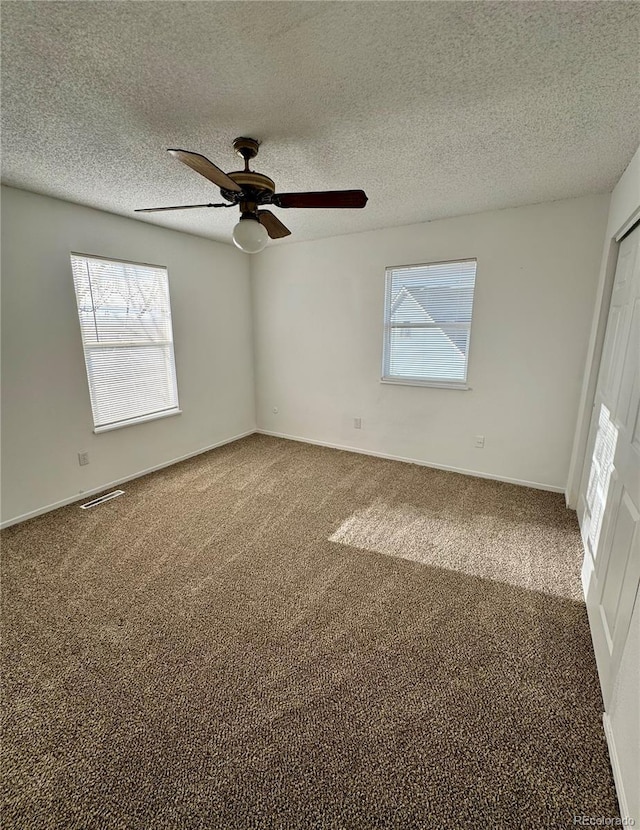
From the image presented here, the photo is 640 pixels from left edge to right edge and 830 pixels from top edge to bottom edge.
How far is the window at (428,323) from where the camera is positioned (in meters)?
3.35

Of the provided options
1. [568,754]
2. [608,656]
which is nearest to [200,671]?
[568,754]

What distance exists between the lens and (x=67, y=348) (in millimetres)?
2893

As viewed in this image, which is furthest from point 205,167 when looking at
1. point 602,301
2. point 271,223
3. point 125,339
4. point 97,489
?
point 97,489

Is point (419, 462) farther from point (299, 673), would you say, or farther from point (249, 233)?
point (249, 233)

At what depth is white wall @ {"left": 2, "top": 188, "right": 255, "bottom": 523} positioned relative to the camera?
2582 millimetres

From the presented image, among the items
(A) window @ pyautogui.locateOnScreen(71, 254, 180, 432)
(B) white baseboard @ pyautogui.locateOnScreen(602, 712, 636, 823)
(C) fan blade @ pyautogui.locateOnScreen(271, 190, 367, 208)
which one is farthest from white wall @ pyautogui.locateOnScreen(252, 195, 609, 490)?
(B) white baseboard @ pyautogui.locateOnScreen(602, 712, 636, 823)

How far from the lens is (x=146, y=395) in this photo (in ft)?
11.8

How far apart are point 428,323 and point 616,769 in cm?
318

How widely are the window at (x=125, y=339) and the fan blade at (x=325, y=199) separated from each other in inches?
80.5

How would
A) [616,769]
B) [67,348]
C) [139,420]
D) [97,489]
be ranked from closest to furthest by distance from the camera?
[616,769] → [67,348] → [97,489] → [139,420]

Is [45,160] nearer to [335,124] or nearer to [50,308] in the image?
[50,308]

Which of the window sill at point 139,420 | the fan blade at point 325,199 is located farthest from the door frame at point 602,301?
the window sill at point 139,420

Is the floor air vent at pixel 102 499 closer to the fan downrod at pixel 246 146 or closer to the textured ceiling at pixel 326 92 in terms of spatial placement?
the textured ceiling at pixel 326 92

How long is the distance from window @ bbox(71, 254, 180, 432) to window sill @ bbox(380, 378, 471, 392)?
237 cm
